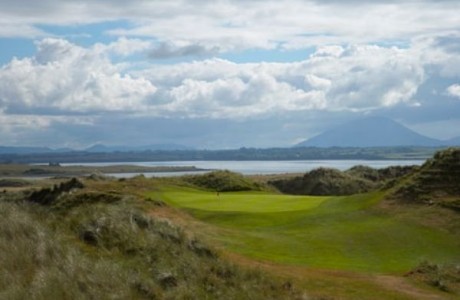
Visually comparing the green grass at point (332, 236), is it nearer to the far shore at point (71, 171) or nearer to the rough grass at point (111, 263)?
the rough grass at point (111, 263)

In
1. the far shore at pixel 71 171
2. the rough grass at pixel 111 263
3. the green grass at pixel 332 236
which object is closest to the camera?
the rough grass at pixel 111 263

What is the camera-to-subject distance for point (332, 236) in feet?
80.1

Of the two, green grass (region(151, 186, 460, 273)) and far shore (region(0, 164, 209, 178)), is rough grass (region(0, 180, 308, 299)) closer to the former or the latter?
green grass (region(151, 186, 460, 273))

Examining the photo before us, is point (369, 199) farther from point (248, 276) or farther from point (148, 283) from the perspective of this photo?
point (148, 283)

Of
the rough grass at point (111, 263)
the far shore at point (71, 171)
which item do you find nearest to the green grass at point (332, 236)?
the rough grass at point (111, 263)

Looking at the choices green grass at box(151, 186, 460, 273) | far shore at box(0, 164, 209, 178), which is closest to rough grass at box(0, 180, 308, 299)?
green grass at box(151, 186, 460, 273)

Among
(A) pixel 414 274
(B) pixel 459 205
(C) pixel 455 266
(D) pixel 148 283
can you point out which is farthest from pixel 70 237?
(B) pixel 459 205

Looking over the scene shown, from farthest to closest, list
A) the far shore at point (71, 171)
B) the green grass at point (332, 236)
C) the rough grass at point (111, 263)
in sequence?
the far shore at point (71, 171) < the green grass at point (332, 236) < the rough grass at point (111, 263)

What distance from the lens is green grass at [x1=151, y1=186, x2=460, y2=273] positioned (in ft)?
69.6

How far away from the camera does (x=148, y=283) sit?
13094 mm

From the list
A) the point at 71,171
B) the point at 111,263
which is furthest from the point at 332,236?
the point at 71,171

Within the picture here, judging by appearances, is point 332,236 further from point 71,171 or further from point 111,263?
point 71,171

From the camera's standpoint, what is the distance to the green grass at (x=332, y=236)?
69.6 feet

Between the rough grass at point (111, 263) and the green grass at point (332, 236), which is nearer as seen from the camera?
the rough grass at point (111, 263)
